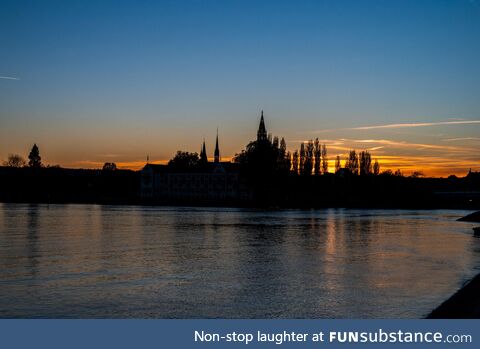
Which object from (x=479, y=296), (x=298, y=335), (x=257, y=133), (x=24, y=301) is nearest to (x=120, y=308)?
(x=24, y=301)

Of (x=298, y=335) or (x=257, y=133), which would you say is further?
(x=257, y=133)

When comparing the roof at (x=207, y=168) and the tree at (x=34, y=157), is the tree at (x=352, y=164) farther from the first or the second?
the tree at (x=34, y=157)

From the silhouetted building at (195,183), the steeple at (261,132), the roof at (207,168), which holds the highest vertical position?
the steeple at (261,132)

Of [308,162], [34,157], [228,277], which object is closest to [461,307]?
Answer: [228,277]

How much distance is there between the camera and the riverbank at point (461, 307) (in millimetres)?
13163

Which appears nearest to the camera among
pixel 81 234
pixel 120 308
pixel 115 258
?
pixel 120 308

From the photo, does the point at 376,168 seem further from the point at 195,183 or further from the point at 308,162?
the point at 195,183

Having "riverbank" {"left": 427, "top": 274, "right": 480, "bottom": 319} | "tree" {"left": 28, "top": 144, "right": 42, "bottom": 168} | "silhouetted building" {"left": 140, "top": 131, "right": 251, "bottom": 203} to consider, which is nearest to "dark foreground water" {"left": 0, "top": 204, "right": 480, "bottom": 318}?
"riverbank" {"left": 427, "top": 274, "right": 480, "bottom": 319}

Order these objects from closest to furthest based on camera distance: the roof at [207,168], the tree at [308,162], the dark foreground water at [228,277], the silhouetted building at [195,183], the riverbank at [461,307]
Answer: the riverbank at [461,307] < the dark foreground water at [228,277] < the tree at [308,162] < the silhouetted building at [195,183] < the roof at [207,168]

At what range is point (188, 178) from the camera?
17000cm

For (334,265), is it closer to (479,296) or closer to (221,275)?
(221,275)

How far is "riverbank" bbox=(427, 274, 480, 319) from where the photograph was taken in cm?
1316

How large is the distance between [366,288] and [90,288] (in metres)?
8.26

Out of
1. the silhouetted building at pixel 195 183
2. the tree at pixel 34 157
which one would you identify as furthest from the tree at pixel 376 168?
the tree at pixel 34 157
